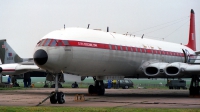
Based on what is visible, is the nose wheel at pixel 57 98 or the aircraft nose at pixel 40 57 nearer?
the nose wheel at pixel 57 98

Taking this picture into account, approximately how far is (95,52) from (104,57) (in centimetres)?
85

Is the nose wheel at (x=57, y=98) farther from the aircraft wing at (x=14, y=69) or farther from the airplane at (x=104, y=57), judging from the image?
the aircraft wing at (x=14, y=69)

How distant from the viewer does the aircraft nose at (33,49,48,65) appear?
17.3 m

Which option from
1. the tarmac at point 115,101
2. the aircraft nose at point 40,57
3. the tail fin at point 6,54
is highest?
the tail fin at point 6,54

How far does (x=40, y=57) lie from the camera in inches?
681

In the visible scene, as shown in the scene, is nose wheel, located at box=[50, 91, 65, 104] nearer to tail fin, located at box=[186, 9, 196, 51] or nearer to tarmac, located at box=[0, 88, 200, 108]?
tarmac, located at box=[0, 88, 200, 108]

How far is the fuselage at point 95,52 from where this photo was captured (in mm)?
17844

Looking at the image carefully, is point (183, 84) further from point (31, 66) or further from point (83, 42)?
point (83, 42)

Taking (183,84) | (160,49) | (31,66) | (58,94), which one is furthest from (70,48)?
(183,84)

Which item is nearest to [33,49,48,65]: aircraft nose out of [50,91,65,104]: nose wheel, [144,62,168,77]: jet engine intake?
[50,91,65,104]: nose wheel

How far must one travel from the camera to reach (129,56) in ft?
74.0

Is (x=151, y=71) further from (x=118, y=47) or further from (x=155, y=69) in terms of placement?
(x=118, y=47)

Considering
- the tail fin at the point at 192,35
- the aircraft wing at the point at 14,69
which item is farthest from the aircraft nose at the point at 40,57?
the tail fin at the point at 192,35

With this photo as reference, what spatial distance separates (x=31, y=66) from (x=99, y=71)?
14.9 meters
